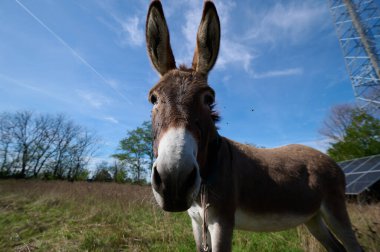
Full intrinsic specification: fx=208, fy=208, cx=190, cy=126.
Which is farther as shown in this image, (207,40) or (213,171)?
(207,40)

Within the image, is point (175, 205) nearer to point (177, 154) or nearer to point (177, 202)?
point (177, 202)

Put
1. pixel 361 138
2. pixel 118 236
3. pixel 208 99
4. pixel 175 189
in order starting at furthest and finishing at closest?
pixel 361 138 → pixel 118 236 → pixel 208 99 → pixel 175 189

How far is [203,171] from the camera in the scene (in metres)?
2.22

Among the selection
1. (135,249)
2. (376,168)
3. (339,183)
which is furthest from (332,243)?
(376,168)

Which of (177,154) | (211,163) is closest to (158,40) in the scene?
(211,163)

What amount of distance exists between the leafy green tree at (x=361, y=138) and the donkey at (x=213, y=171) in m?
19.7

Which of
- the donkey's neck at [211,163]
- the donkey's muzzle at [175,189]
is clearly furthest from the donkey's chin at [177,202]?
the donkey's neck at [211,163]

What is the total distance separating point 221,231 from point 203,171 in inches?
25.3

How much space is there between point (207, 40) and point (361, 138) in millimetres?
22428

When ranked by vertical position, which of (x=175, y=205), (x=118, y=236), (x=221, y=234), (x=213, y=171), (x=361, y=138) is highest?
(x=361, y=138)

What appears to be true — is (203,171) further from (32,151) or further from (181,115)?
(32,151)

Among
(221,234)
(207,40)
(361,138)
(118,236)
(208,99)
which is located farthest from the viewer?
(361,138)

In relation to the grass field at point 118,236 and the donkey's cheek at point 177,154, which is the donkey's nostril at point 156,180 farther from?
the grass field at point 118,236

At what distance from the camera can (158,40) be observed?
258 centimetres
